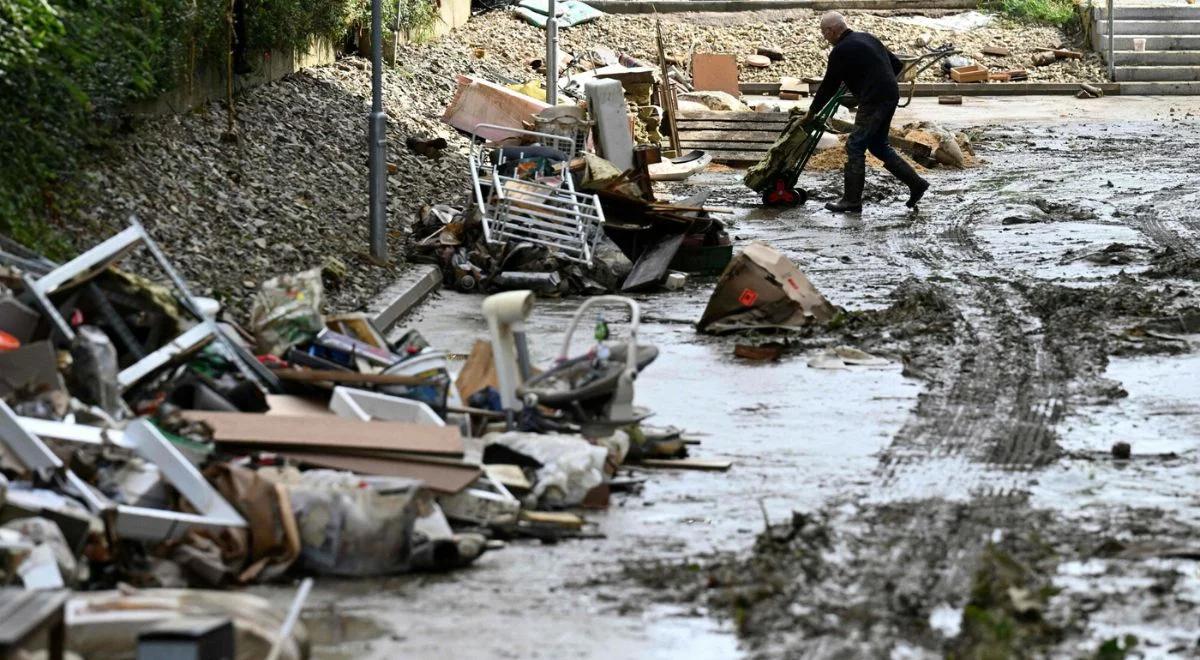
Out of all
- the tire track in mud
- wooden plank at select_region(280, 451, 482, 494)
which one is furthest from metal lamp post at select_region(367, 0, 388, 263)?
wooden plank at select_region(280, 451, 482, 494)

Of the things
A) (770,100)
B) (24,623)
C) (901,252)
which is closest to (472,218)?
(901,252)

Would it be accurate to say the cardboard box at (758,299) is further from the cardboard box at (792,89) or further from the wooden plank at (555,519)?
the cardboard box at (792,89)

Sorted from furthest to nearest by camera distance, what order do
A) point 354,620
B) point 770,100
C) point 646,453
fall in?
A: point 770,100 < point 646,453 < point 354,620

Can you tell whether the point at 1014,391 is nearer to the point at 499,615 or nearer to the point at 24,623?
the point at 499,615

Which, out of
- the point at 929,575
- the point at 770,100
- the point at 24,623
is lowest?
the point at 770,100

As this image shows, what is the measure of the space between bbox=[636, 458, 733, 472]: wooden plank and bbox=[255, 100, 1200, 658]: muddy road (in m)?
0.10

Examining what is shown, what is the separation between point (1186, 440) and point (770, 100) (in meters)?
21.8

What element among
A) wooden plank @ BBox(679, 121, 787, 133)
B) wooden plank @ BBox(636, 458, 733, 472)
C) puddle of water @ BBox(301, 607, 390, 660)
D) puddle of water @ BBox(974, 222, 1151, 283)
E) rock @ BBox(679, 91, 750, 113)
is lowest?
rock @ BBox(679, 91, 750, 113)

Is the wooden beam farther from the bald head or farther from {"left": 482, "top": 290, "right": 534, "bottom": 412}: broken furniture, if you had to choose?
{"left": 482, "top": 290, "right": 534, "bottom": 412}: broken furniture

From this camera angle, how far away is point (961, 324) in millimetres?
12383

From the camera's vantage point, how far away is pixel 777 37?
113 feet

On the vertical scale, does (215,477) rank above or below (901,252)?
above

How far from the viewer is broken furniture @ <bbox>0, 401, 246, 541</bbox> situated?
6637 millimetres

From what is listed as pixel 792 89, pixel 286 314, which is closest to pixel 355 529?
pixel 286 314
